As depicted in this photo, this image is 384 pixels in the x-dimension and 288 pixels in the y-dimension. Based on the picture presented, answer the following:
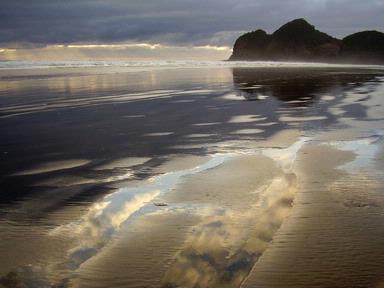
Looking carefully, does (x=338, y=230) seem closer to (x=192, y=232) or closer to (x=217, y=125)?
(x=192, y=232)

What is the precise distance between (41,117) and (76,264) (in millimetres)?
11350

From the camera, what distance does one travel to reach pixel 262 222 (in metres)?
5.50

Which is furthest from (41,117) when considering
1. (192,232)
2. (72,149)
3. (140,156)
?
(192,232)

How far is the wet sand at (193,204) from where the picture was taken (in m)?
4.32

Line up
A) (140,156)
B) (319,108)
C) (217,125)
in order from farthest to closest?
1. (319,108)
2. (217,125)
3. (140,156)

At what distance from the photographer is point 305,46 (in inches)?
6757

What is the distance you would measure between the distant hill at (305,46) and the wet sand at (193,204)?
133m

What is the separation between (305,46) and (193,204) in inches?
6879

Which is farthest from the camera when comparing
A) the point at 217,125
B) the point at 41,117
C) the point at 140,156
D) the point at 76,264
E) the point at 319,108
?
the point at 319,108

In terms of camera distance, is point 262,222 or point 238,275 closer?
point 238,275

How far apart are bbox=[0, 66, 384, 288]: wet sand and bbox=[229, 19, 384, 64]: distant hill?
5230 inches

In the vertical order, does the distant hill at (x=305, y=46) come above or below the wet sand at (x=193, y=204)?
above

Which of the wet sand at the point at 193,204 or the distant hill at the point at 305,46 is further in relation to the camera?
the distant hill at the point at 305,46

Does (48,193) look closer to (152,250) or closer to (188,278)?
(152,250)
